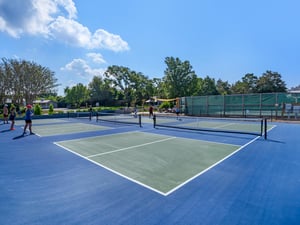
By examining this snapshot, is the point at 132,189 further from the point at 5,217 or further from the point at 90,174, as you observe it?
the point at 5,217

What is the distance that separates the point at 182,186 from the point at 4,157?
596 cm

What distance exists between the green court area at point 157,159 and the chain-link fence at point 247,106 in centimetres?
1470

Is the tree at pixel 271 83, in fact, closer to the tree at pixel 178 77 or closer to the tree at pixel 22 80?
the tree at pixel 178 77

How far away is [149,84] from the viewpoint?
5431cm

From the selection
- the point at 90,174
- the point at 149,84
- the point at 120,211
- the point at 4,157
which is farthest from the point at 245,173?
the point at 149,84

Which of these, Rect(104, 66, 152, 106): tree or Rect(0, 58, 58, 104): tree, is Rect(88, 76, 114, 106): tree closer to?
Rect(104, 66, 152, 106): tree

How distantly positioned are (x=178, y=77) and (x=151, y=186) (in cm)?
3894

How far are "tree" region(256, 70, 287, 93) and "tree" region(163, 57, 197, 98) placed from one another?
1605 centimetres

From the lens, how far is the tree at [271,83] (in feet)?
138

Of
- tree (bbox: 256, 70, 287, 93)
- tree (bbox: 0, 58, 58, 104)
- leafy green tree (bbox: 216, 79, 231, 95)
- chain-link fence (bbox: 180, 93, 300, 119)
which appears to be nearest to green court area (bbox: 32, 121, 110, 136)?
chain-link fence (bbox: 180, 93, 300, 119)

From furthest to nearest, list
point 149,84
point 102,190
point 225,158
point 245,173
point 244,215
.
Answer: point 149,84
point 225,158
point 245,173
point 102,190
point 244,215

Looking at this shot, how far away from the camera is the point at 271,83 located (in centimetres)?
4244

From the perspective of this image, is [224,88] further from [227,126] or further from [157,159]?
[157,159]

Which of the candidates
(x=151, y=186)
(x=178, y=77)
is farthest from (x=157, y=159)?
(x=178, y=77)
